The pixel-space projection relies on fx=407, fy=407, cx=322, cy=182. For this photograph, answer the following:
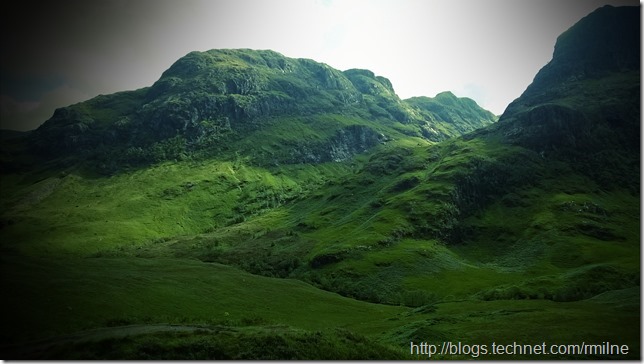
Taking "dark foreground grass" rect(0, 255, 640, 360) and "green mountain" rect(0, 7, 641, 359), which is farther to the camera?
"green mountain" rect(0, 7, 641, 359)

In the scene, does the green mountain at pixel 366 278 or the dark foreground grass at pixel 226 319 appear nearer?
the dark foreground grass at pixel 226 319

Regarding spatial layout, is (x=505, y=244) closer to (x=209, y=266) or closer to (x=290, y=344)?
(x=209, y=266)

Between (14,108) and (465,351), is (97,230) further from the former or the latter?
(465,351)

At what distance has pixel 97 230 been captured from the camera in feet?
644

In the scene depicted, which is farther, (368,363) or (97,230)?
(97,230)

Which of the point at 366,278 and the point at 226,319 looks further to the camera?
the point at 366,278

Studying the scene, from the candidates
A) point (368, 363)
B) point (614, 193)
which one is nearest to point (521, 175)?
point (614, 193)

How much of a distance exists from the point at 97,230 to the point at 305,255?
116134 millimetres

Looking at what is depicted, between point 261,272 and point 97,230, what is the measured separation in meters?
113

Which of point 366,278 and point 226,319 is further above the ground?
point 226,319

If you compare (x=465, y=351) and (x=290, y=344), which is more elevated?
(x=290, y=344)

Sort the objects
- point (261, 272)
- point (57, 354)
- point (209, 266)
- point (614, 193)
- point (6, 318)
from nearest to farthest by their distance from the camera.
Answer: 1. point (57, 354)
2. point (6, 318)
3. point (209, 266)
4. point (261, 272)
5. point (614, 193)

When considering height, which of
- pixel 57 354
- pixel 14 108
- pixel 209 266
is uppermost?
pixel 14 108

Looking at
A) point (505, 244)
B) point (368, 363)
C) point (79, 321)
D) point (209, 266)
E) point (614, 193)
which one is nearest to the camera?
point (368, 363)
